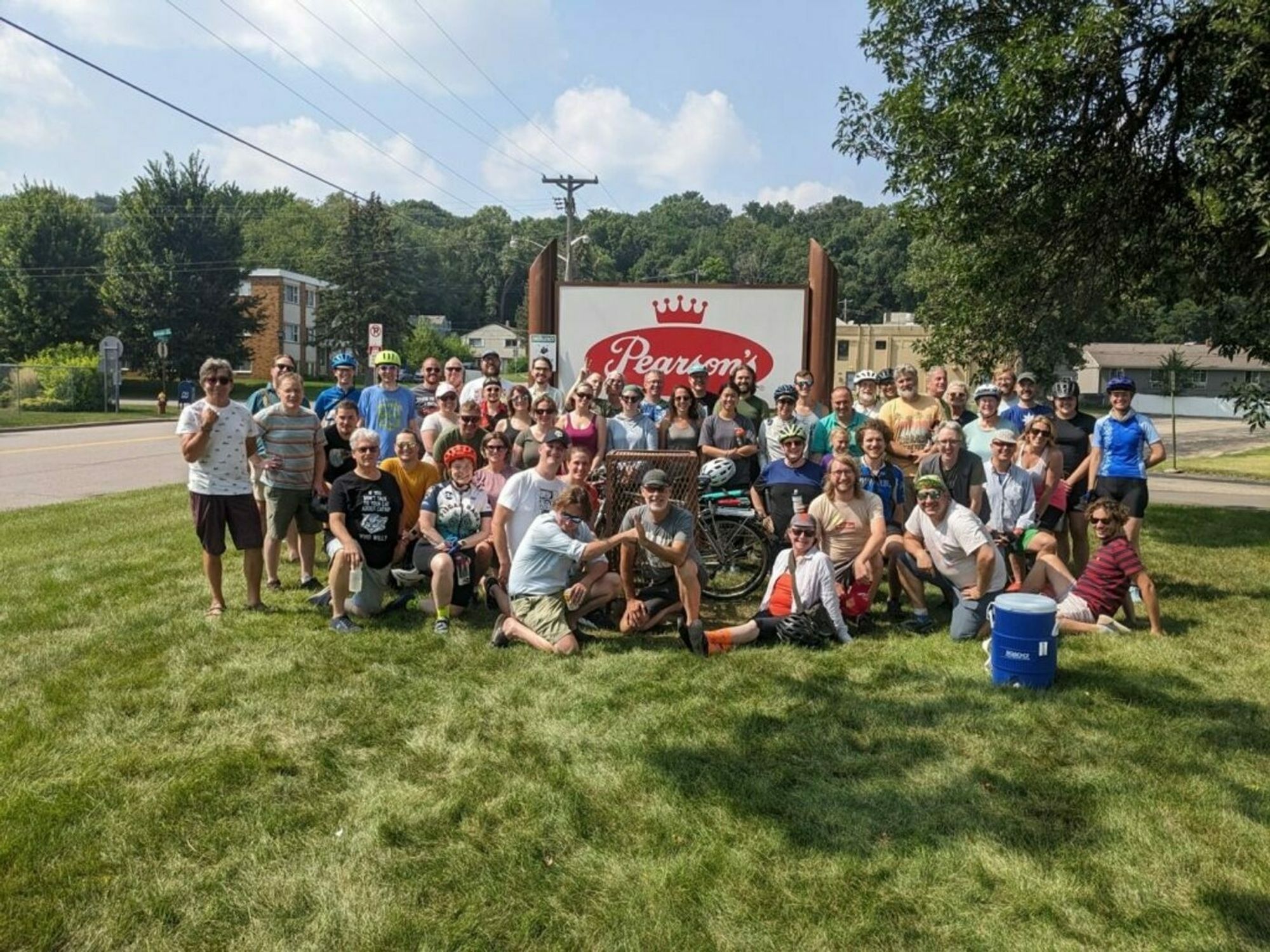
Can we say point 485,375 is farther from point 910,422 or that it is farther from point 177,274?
point 177,274

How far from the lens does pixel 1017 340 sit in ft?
41.9

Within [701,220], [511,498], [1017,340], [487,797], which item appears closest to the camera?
[487,797]

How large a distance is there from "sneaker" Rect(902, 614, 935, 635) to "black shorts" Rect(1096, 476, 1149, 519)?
7.09 feet

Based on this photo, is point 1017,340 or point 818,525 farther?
point 1017,340

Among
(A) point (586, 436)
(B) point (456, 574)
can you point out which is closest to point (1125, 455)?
(A) point (586, 436)

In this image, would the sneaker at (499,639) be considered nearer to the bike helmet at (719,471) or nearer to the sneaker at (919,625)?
the bike helmet at (719,471)

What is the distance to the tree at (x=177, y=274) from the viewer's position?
41.1 metres

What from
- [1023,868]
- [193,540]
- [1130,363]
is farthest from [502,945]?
[1130,363]

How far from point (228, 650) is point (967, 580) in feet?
15.5

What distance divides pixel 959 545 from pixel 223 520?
486 centimetres

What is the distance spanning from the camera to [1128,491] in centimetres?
721

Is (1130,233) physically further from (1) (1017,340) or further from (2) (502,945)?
(2) (502,945)

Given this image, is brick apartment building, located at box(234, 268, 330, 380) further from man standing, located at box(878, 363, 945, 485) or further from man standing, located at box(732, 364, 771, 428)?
man standing, located at box(878, 363, 945, 485)

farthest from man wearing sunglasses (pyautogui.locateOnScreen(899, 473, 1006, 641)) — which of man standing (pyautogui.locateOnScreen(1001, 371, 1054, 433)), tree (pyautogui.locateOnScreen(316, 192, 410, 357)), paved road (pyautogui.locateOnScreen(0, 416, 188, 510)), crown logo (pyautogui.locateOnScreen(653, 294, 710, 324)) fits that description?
tree (pyautogui.locateOnScreen(316, 192, 410, 357))
